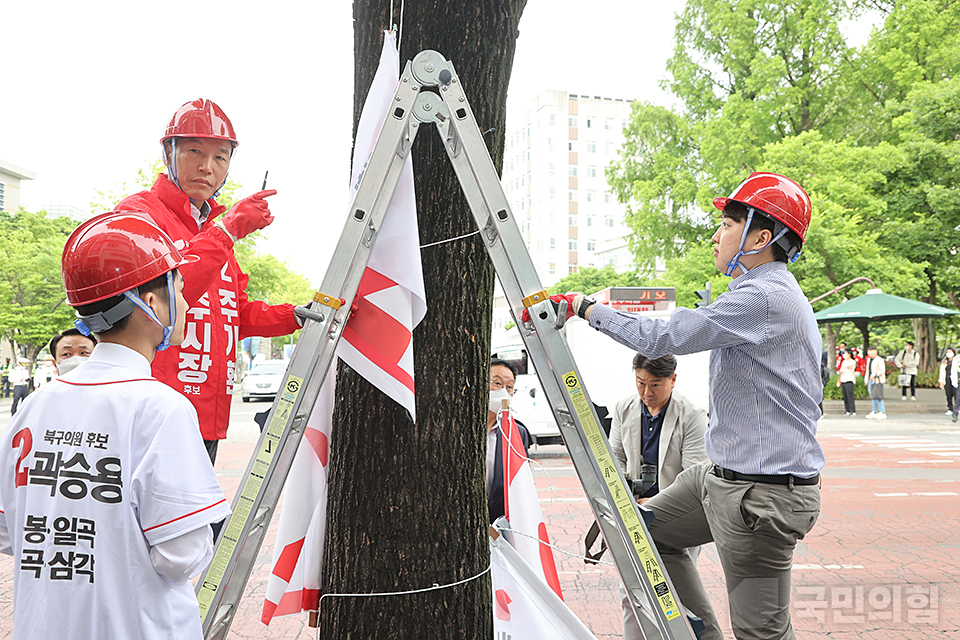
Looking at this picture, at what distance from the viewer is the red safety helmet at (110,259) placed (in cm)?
163

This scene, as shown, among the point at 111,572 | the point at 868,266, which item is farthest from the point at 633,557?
the point at 868,266

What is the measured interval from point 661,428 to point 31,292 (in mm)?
30712

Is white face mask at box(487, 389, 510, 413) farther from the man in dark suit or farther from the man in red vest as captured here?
the man in red vest

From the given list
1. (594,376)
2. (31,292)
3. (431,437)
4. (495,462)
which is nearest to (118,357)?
(431,437)

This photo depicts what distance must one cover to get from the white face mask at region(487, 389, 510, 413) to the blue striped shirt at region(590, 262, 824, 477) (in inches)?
68.0

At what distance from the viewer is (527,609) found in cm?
321

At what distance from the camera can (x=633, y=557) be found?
7.04 feet

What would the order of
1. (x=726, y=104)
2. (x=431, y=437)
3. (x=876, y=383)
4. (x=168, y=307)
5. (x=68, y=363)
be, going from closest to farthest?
(x=168, y=307) < (x=431, y=437) < (x=68, y=363) < (x=876, y=383) < (x=726, y=104)

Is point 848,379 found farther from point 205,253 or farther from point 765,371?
point 205,253

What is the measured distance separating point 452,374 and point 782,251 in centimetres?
139

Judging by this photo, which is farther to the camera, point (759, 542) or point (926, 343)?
point (926, 343)

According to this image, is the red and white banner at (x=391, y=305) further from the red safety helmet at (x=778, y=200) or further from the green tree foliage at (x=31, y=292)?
the green tree foliage at (x=31, y=292)

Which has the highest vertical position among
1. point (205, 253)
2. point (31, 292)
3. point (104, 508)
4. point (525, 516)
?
point (31, 292)

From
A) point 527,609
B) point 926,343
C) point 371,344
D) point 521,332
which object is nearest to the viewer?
point 521,332
